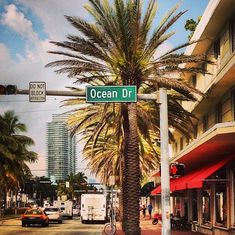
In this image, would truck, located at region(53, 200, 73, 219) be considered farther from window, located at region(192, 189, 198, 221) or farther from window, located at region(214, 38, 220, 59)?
window, located at region(214, 38, 220, 59)

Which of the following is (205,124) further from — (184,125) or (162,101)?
(162,101)

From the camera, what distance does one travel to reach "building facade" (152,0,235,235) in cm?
2292

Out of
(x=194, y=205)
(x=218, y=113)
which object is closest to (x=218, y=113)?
(x=218, y=113)

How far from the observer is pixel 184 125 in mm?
28094

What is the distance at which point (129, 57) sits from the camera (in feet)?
74.1

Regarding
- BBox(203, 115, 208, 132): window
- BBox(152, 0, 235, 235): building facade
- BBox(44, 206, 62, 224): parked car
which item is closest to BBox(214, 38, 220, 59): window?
BBox(152, 0, 235, 235): building facade

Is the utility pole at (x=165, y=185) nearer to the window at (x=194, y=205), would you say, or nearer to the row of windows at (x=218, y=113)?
the row of windows at (x=218, y=113)

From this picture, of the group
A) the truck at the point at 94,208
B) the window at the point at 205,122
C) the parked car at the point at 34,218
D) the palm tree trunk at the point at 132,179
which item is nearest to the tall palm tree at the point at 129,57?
the palm tree trunk at the point at 132,179

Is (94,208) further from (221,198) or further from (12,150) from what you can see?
(221,198)

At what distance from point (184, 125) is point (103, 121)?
5.34 meters

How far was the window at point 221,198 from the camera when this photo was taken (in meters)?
25.7

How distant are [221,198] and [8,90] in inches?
578

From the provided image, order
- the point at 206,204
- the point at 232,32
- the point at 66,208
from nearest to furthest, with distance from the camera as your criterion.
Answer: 1. the point at 232,32
2. the point at 206,204
3. the point at 66,208

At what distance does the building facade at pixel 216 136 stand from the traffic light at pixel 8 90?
25.4 ft
